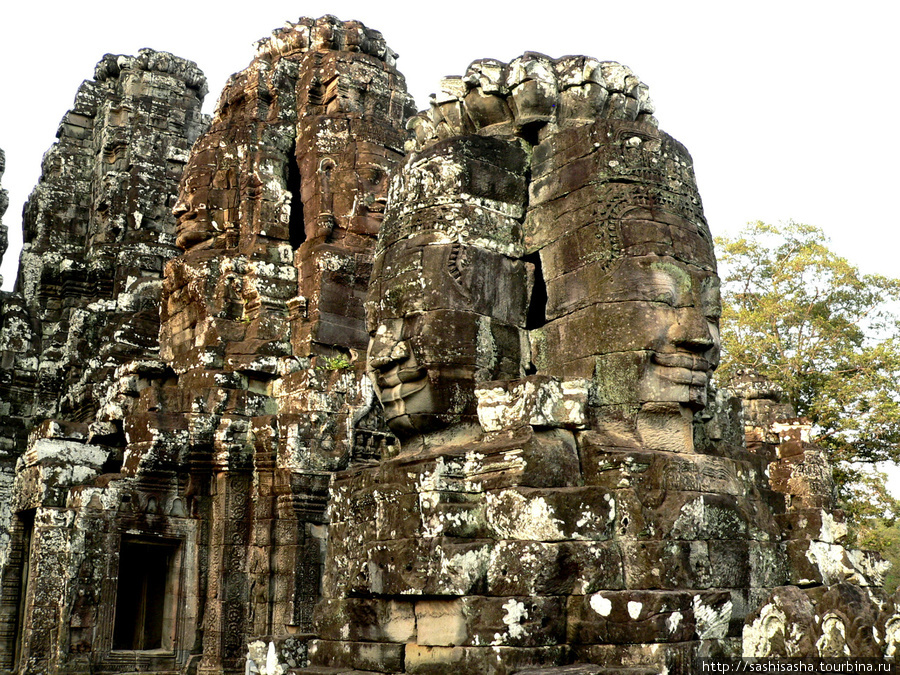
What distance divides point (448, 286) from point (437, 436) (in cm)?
108

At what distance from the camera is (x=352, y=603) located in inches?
272

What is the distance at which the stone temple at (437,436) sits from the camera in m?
6.23

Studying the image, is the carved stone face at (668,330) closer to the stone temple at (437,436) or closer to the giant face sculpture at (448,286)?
the stone temple at (437,436)

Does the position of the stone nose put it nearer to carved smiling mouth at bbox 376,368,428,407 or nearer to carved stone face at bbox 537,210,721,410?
carved smiling mouth at bbox 376,368,428,407

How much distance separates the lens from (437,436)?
7383 millimetres

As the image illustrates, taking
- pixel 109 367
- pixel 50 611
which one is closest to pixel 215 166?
pixel 109 367

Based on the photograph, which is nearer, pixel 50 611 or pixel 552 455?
pixel 552 455

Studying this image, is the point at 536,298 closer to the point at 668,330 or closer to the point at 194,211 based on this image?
the point at 668,330

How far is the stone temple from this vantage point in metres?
6.23

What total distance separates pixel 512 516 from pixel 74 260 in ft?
53.8

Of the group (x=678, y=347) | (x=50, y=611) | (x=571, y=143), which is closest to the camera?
(x=678, y=347)

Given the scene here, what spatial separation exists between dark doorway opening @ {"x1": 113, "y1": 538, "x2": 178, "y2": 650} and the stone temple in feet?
0.14

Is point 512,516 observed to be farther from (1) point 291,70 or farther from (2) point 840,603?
(1) point 291,70

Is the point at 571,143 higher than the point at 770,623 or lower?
higher
